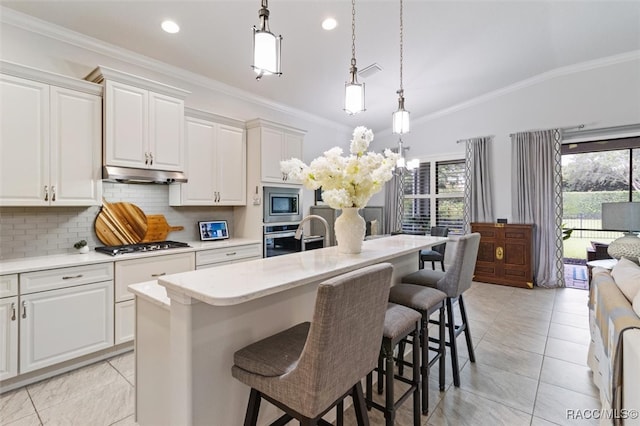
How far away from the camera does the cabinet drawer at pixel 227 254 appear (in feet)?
10.7

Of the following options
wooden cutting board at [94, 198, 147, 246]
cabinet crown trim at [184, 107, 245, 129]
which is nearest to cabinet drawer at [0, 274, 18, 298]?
wooden cutting board at [94, 198, 147, 246]

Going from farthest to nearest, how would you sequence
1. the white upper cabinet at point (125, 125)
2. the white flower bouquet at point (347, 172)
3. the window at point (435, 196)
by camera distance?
the window at point (435, 196), the white upper cabinet at point (125, 125), the white flower bouquet at point (347, 172)

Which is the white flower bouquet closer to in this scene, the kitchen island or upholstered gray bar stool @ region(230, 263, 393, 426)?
the kitchen island

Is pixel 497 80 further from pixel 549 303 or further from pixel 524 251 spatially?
pixel 549 303

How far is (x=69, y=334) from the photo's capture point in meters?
2.38

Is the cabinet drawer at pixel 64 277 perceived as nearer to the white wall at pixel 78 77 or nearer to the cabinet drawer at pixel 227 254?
the white wall at pixel 78 77

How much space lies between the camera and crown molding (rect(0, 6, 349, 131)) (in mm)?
2520

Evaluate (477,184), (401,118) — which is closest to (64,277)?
(401,118)

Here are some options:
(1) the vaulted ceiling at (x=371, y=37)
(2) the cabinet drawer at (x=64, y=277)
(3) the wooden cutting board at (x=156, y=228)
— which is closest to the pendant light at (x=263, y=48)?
(1) the vaulted ceiling at (x=371, y=37)

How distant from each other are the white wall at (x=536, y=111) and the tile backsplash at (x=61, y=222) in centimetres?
403

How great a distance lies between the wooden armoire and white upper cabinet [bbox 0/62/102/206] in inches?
214

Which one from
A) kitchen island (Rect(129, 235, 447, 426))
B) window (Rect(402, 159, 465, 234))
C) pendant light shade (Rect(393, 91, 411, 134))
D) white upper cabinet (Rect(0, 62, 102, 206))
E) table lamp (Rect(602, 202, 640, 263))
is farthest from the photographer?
window (Rect(402, 159, 465, 234))

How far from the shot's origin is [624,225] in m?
3.44

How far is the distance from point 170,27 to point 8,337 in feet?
9.18
